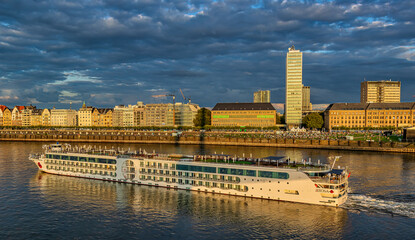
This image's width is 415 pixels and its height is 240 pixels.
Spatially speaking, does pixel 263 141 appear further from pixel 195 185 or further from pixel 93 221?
pixel 93 221

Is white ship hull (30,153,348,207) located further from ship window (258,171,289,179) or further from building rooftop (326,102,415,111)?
building rooftop (326,102,415,111)

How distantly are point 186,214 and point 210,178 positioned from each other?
1056cm

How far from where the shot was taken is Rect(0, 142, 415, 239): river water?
34.7 m

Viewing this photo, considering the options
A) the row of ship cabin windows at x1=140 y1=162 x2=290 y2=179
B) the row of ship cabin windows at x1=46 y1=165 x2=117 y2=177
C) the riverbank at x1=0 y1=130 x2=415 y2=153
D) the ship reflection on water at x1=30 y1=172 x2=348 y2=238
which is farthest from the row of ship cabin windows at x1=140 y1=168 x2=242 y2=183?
the riverbank at x1=0 y1=130 x2=415 y2=153

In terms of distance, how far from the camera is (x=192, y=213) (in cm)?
4084

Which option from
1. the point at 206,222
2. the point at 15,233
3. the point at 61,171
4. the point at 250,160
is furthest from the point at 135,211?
the point at 61,171

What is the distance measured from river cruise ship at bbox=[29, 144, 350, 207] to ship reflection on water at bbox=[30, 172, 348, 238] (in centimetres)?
135

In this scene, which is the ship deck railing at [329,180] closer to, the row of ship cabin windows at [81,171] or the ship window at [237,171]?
the ship window at [237,171]

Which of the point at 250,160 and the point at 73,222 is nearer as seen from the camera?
the point at 73,222

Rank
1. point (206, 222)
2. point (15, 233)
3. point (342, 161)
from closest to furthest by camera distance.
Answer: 1. point (15, 233)
2. point (206, 222)
3. point (342, 161)

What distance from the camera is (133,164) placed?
189ft

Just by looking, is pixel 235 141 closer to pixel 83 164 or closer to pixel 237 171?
pixel 83 164

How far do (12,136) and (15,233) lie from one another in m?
152

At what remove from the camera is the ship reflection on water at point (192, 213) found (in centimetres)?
3525
